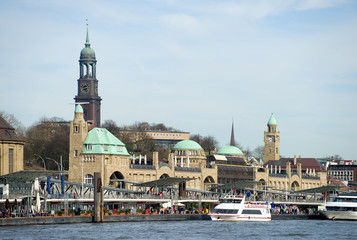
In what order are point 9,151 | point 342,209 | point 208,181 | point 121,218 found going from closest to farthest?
point 121,218, point 342,209, point 9,151, point 208,181

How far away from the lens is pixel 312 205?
17388 centimetres

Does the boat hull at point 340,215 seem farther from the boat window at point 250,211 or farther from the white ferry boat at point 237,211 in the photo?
the boat window at point 250,211

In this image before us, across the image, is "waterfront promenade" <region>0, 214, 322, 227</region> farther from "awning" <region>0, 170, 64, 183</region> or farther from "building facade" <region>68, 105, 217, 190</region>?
"building facade" <region>68, 105, 217, 190</region>

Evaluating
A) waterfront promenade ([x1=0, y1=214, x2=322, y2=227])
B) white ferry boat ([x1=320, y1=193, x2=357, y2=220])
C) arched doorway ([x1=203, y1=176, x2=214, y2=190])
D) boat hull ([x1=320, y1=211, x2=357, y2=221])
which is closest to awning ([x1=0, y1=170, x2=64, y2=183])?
waterfront promenade ([x1=0, y1=214, x2=322, y2=227])

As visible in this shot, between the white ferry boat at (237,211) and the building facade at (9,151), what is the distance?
34.9 m

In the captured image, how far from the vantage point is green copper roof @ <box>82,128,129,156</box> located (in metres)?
154

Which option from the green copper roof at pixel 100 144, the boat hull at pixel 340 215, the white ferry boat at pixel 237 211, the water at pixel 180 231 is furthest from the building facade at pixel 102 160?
the water at pixel 180 231

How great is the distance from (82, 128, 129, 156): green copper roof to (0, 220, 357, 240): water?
39606 mm

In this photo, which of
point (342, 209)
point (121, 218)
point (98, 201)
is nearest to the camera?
point (98, 201)

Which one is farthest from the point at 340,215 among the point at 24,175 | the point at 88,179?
the point at 24,175

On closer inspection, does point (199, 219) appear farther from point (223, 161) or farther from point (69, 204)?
point (223, 161)

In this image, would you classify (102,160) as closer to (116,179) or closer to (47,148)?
(116,179)

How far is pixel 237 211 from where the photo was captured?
395 feet

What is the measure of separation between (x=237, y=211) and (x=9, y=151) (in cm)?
3937
